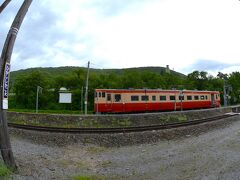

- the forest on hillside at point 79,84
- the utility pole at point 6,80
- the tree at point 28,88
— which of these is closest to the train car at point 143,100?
the forest on hillside at point 79,84

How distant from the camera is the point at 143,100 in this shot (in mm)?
30344

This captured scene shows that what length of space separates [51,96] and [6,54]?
50.4 m

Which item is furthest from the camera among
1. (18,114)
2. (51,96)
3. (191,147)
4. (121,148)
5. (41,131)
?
(51,96)

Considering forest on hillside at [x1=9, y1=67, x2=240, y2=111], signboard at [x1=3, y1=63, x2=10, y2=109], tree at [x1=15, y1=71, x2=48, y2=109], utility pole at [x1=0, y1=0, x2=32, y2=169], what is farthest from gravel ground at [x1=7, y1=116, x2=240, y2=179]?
tree at [x1=15, y1=71, x2=48, y2=109]

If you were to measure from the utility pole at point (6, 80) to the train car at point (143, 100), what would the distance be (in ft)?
65.1

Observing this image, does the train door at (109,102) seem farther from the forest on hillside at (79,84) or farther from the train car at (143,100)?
the forest on hillside at (79,84)

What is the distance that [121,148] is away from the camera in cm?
1366

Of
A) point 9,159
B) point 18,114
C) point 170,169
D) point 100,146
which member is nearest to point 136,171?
point 170,169

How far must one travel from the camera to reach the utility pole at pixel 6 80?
775 cm

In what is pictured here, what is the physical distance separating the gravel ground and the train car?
1440cm

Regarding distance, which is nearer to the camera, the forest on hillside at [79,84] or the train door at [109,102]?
the train door at [109,102]

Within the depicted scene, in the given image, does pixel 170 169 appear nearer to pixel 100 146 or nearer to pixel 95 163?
pixel 95 163

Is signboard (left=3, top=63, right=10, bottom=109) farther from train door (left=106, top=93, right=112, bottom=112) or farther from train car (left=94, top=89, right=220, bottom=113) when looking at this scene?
train door (left=106, top=93, right=112, bottom=112)

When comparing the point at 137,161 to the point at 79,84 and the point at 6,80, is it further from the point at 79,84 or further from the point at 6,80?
the point at 79,84
